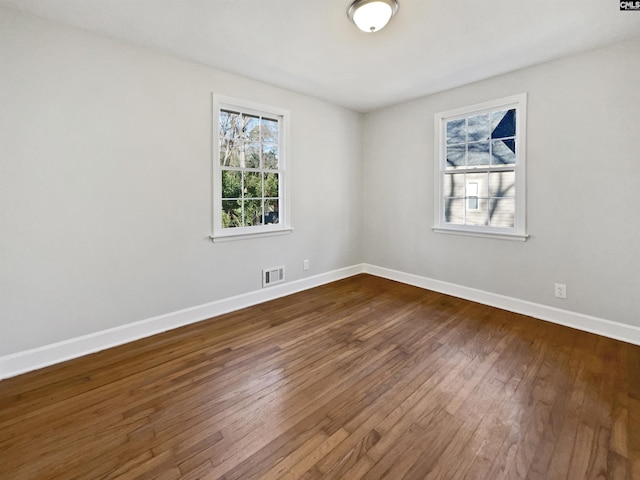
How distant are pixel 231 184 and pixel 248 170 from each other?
0.27 m

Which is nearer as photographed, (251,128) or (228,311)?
(228,311)

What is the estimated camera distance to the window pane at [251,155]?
350cm

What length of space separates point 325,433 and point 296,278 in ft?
8.26

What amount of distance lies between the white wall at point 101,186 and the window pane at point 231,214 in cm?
22

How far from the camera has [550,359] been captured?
2.36 metres

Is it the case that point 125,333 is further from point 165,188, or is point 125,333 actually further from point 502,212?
point 502,212

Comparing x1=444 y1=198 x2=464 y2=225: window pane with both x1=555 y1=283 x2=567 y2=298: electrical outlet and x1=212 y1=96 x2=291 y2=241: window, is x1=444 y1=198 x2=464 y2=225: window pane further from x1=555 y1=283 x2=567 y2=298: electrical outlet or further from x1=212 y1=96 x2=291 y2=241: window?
x1=212 y1=96 x2=291 y2=241: window

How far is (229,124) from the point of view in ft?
11.0

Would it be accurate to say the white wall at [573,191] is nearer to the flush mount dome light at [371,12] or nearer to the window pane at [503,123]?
the window pane at [503,123]

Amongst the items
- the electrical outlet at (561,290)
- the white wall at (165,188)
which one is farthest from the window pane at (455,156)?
the electrical outlet at (561,290)

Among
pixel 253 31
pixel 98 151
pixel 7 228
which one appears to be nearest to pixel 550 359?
pixel 253 31

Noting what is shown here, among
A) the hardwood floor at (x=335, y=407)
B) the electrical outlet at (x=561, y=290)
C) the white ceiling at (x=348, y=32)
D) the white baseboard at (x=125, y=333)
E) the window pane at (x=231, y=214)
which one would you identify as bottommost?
the hardwood floor at (x=335, y=407)

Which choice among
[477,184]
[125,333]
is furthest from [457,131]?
[125,333]

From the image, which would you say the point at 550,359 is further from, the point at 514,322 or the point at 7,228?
the point at 7,228
